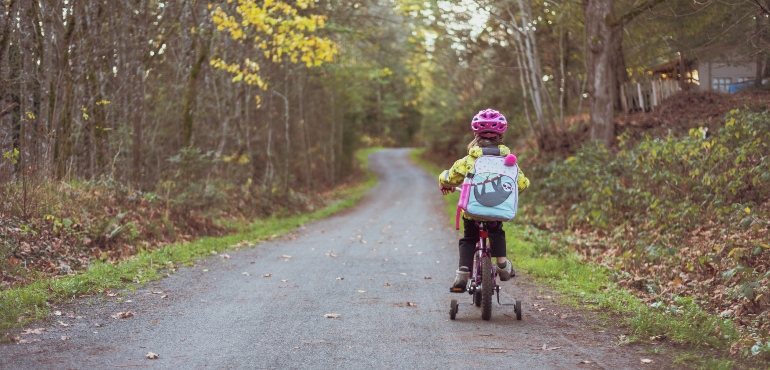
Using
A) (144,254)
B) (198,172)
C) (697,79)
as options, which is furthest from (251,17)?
(697,79)

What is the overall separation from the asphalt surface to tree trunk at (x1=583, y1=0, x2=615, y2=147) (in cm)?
1077

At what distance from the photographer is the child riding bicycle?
6.94 m

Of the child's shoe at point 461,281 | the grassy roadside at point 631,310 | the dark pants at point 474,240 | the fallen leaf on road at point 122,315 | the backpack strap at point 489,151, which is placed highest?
the backpack strap at point 489,151

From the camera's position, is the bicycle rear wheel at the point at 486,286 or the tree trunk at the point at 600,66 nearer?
the bicycle rear wheel at the point at 486,286

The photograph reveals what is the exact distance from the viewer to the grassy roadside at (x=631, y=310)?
226 inches

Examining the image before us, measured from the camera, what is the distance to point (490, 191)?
265 inches

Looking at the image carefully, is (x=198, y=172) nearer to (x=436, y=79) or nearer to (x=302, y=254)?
(x=302, y=254)

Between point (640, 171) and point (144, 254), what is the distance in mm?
9747

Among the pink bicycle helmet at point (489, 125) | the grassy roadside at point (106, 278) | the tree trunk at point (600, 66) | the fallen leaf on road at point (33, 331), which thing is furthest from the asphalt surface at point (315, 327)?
the tree trunk at point (600, 66)

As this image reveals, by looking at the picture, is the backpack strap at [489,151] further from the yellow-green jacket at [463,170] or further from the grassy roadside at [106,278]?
the grassy roadside at [106,278]

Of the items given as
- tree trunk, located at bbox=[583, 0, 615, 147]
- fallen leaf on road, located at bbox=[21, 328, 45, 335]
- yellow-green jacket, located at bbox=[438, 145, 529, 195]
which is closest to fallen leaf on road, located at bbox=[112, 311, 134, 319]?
fallen leaf on road, located at bbox=[21, 328, 45, 335]

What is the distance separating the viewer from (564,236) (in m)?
15.1

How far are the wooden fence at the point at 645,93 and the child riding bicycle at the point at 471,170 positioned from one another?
56.3ft

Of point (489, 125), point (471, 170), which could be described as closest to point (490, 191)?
point (471, 170)
